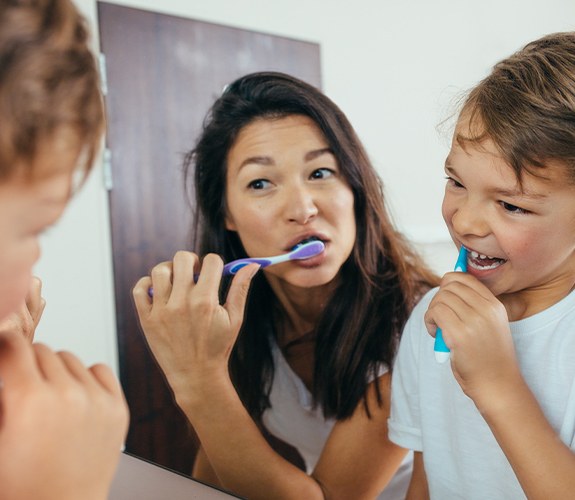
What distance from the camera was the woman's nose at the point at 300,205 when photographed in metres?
0.81

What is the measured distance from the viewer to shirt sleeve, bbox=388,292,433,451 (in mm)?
692

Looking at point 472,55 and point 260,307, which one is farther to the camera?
point 472,55

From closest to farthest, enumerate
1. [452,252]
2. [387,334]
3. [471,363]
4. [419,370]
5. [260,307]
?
[471,363] < [419,370] < [387,334] < [260,307] < [452,252]

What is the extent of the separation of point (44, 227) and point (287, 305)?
2.29 feet

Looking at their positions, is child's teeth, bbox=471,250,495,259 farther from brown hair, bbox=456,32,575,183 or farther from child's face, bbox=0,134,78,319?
child's face, bbox=0,134,78,319

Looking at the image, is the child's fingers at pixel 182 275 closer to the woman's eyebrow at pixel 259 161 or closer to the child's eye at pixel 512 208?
the woman's eyebrow at pixel 259 161

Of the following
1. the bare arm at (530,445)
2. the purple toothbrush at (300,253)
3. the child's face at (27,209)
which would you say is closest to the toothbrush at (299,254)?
the purple toothbrush at (300,253)

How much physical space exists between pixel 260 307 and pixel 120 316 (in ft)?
2.08

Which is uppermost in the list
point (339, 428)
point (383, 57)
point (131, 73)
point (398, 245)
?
point (383, 57)

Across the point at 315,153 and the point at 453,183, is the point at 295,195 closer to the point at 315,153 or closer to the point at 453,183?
the point at 315,153

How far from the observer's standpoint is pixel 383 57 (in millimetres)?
1985

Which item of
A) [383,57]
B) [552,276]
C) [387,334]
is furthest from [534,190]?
[383,57]

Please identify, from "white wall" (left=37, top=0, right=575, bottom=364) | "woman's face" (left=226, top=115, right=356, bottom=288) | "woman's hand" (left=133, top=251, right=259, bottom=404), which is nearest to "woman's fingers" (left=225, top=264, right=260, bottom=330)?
"woman's hand" (left=133, top=251, right=259, bottom=404)

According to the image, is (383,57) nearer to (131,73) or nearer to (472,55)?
(472,55)
